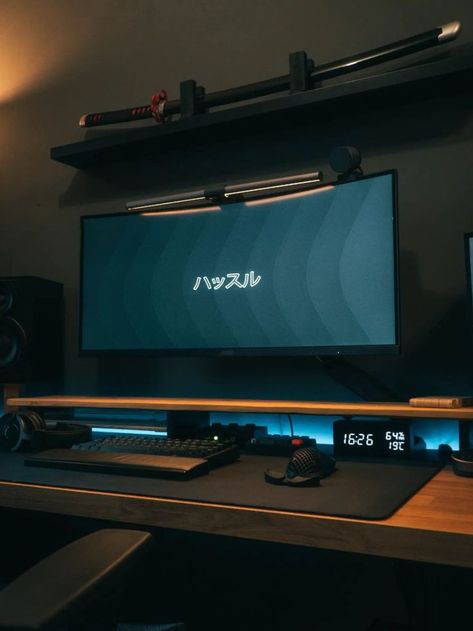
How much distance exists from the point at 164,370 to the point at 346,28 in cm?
110

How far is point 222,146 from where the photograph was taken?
1858mm

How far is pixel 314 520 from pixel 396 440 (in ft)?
1.75

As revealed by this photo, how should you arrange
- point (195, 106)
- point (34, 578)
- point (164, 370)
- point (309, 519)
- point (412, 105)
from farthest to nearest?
1. point (164, 370)
2. point (195, 106)
3. point (412, 105)
4. point (309, 519)
5. point (34, 578)

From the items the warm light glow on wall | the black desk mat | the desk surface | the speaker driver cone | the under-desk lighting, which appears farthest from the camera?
the warm light glow on wall

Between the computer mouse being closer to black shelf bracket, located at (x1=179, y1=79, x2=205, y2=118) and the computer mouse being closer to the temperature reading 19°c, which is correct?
the temperature reading 19°c

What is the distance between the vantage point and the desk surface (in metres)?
0.73

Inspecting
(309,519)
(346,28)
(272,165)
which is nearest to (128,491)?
(309,519)

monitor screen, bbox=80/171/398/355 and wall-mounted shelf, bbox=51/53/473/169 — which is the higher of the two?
wall-mounted shelf, bbox=51/53/473/169

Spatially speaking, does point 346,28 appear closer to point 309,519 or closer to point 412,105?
point 412,105

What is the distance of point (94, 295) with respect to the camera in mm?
1698

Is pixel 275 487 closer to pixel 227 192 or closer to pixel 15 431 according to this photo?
pixel 15 431

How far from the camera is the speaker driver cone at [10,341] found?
1.74 m

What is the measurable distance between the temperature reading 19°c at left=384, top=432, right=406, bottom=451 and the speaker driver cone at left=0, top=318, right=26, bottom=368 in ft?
3.39

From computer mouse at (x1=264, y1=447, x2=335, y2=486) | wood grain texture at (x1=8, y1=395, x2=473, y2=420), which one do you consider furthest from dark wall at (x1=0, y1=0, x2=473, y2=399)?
computer mouse at (x1=264, y1=447, x2=335, y2=486)
